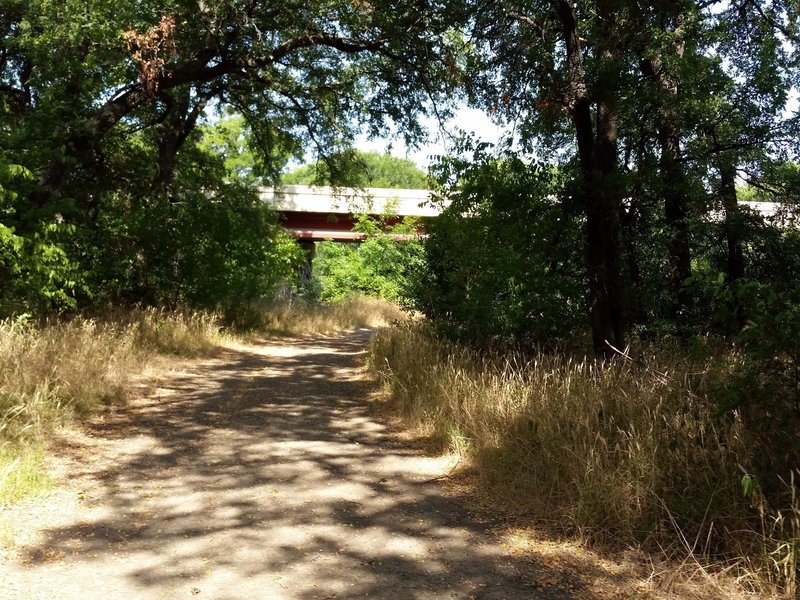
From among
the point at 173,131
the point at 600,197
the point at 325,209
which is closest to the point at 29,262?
the point at 600,197

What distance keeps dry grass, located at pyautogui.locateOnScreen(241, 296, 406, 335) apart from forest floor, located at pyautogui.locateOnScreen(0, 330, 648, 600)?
8.71 metres

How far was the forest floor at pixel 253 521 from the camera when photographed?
3.66 metres

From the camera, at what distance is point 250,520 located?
14.9 feet

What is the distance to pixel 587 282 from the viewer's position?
8.91 metres

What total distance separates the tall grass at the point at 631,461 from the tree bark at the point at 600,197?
4.53 feet

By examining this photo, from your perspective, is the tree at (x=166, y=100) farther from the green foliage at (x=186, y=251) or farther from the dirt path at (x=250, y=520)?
the dirt path at (x=250, y=520)

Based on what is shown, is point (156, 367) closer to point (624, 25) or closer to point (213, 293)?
point (213, 293)

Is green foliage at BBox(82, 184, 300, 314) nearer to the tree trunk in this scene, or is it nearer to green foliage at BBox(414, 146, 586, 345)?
green foliage at BBox(414, 146, 586, 345)

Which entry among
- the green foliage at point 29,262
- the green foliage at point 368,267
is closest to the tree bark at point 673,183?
the green foliage at point 29,262

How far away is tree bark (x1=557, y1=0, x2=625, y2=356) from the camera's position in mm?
8094

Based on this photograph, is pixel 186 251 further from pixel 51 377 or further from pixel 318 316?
pixel 51 377

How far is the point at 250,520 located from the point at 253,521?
3cm

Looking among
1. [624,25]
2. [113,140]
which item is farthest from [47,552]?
[113,140]

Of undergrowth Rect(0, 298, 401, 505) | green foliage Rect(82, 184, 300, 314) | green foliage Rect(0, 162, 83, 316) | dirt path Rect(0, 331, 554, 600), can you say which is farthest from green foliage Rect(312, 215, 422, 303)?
dirt path Rect(0, 331, 554, 600)
